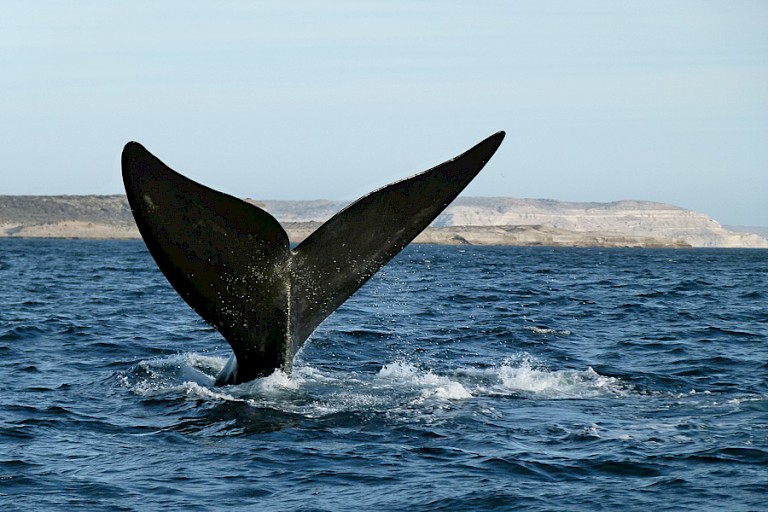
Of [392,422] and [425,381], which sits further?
[425,381]

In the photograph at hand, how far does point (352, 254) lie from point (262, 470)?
1.62m

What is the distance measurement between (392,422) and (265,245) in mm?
1755

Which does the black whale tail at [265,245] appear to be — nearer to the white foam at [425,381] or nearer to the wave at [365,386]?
the wave at [365,386]

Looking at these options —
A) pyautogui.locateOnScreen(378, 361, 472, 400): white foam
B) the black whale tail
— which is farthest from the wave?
the black whale tail

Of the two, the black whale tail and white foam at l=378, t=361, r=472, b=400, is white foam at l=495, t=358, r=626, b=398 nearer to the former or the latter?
white foam at l=378, t=361, r=472, b=400

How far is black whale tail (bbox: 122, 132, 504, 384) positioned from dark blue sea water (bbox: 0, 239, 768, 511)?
2.70ft

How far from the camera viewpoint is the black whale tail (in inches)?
259

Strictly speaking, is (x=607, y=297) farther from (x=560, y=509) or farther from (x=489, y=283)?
(x=560, y=509)

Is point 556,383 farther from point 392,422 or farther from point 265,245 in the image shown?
point 265,245

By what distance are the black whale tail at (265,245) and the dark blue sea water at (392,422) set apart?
0.82 metres

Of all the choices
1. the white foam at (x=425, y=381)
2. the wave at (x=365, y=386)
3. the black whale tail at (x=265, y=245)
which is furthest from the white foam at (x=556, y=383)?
the black whale tail at (x=265, y=245)

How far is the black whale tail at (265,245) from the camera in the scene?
21.6 feet

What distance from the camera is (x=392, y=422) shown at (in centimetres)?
796

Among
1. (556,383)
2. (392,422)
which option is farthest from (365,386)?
(556,383)
